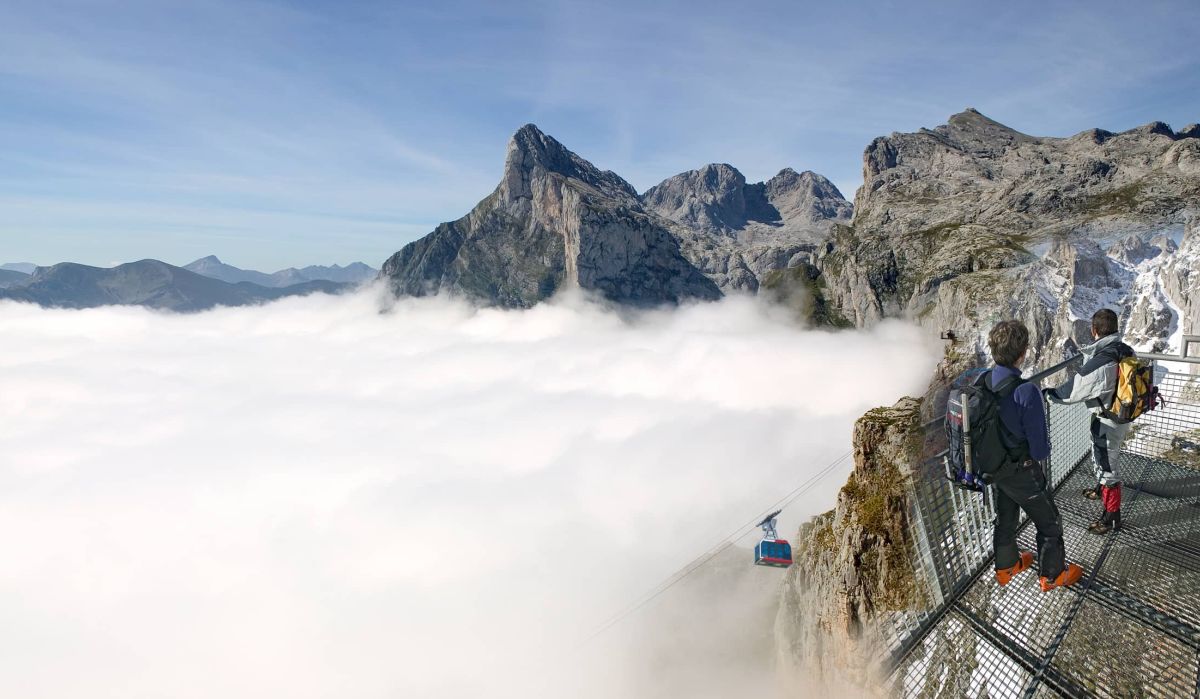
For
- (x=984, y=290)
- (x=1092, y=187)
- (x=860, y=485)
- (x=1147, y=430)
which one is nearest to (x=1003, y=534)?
(x=1147, y=430)

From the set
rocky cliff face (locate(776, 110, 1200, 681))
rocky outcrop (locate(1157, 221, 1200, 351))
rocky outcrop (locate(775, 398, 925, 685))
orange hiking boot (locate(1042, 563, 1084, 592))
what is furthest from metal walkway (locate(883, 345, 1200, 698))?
rocky outcrop (locate(1157, 221, 1200, 351))

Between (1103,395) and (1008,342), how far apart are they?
3.74 m

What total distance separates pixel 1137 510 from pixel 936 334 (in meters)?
160

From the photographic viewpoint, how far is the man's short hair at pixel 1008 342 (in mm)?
6867

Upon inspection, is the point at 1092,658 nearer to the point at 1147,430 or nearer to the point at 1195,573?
the point at 1195,573

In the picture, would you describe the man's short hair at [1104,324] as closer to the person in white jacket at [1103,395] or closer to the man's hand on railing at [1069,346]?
the person in white jacket at [1103,395]

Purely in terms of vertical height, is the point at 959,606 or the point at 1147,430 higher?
the point at 1147,430

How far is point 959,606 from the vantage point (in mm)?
8656

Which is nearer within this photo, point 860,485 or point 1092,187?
point 860,485

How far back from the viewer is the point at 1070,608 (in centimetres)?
784

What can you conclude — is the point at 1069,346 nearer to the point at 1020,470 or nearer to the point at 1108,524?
the point at 1108,524

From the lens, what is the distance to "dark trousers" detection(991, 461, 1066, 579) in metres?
7.21

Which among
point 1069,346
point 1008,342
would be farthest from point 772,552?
point 1069,346

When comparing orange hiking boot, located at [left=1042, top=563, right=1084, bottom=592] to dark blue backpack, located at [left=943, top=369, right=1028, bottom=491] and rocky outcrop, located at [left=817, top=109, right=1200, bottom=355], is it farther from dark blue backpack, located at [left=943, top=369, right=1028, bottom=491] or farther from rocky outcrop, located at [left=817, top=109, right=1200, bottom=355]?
rocky outcrop, located at [left=817, top=109, right=1200, bottom=355]
